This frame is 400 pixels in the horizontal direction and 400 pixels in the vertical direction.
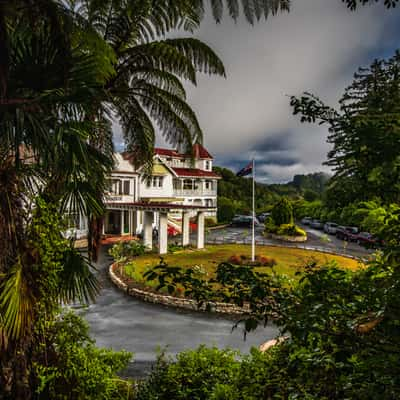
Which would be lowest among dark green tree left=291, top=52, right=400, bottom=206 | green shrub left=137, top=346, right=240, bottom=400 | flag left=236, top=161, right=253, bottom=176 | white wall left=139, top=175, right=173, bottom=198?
green shrub left=137, top=346, right=240, bottom=400

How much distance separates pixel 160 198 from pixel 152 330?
24.9m

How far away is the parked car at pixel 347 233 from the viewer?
30.5m

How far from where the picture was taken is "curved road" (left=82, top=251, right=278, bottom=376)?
9.43 metres

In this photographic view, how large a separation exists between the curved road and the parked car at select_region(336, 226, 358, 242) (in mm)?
22448

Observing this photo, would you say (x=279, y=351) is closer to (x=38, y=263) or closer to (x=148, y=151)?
(x=38, y=263)

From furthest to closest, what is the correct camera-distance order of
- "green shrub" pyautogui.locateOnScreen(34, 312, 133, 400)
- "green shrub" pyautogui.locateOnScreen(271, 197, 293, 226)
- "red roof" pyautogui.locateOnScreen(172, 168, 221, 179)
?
"red roof" pyautogui.locateOnScreen(172, 168, 221, 179), "green shrub" pyautogui.locateOnScreen(271, 197, 293, 226), "green shrub" pyautogui.locateOnScreen(34, 312, 133, 400)

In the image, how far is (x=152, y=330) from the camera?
1072 cm

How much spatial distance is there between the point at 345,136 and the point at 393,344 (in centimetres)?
149

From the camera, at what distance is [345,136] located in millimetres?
2555

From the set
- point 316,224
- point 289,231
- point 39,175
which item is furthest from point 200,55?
point 316,224

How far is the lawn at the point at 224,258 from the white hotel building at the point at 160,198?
1.53 m

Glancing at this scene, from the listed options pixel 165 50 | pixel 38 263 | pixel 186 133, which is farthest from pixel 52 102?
pixel 186 133

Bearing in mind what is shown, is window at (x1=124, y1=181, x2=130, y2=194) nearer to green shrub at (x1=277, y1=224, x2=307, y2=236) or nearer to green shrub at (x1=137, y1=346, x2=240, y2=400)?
green shrub at (x1=277, y1=224, x2=307, y2=236)

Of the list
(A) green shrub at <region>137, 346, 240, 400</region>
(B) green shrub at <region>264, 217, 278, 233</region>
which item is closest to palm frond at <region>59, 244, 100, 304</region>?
(A) green shrub at <region>137, 346, 240, 400</region>
